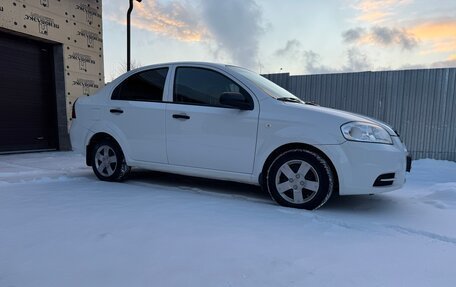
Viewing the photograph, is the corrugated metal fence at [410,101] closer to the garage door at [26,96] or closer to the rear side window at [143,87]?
the rear side window at [143,87]

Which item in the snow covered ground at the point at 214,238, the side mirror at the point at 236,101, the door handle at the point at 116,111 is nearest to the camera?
the snow covered ground at the point at 214,238

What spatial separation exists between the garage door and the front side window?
508 cm

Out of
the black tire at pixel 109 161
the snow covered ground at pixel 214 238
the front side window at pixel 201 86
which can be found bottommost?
the snow covered ground at pixel 214 238

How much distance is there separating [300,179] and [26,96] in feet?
22.9

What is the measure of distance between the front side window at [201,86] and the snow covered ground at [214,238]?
1.15 m

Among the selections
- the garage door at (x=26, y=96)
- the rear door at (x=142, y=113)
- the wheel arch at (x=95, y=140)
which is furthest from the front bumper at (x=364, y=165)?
the garage door at (x=26, y=96)

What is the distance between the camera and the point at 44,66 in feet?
26.9

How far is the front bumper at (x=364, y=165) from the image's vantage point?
3.33m

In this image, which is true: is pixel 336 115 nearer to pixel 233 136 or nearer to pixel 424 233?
pixel 233 136

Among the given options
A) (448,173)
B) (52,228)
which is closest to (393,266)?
(52,228)

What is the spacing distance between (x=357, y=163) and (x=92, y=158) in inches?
144

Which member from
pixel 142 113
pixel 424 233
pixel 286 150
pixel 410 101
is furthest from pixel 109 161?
pixel 410 101

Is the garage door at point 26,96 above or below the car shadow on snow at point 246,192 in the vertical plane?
above

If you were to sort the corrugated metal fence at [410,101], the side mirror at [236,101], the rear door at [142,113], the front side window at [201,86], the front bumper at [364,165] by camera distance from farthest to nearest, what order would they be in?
the corrugated metal fence at [410,101], the rear door at [142,113], the front side window at [201,86], the side mirror at [236,101], the front bumper at [364,165]
